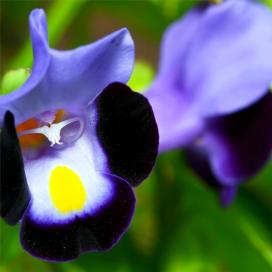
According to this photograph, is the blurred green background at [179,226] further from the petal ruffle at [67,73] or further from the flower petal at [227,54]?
the petal ruffle at [67,73]

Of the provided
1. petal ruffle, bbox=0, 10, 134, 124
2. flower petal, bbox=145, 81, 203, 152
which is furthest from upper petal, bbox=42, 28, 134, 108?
flower petal, bbox=145, 81, 203, 152

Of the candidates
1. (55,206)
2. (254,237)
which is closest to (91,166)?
(55,206)

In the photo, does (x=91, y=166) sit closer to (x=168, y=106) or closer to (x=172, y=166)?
(x=168, y=106)

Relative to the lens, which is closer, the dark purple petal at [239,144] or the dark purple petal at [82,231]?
the dark purple petal at [82,231]

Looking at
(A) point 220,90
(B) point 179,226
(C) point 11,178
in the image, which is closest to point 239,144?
(A) point 220,90

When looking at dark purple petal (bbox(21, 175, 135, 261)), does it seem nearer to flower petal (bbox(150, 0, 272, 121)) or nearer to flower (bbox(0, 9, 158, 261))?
flower (bbox(0, 9, 158, 261))

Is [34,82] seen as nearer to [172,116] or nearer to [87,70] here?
[87,70]

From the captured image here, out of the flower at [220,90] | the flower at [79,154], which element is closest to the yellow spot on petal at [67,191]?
the flower at [79,154]
